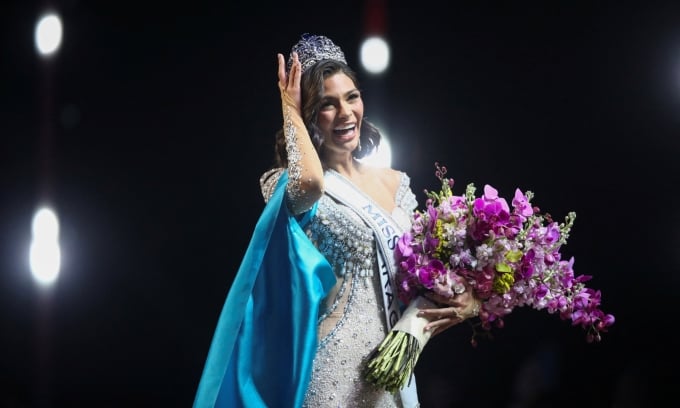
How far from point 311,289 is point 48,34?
5.05ft

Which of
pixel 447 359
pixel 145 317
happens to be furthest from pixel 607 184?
pixel 145 317

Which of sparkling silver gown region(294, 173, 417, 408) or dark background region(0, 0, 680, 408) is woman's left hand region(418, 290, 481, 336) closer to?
sparkling silver gown region(294, 173, 417, 408)

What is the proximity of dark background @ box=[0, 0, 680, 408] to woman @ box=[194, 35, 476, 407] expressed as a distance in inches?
37.1

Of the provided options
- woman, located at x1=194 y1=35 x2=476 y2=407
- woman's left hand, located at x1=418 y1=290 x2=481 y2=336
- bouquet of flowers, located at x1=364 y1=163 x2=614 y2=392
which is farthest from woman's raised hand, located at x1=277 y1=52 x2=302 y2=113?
woman's left hand, located at x1=418 y1=290 x2=481 y2=336

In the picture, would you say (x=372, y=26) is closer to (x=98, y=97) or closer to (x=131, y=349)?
(x=98, y=97)

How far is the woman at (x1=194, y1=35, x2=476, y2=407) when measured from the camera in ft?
6.23

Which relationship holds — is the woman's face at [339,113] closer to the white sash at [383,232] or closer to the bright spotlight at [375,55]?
the white sash at [383,232]

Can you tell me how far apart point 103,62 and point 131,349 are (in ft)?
3.23

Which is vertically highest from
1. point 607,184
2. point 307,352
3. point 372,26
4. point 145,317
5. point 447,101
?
point 372,26

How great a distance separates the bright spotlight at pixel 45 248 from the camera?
288 centimetres

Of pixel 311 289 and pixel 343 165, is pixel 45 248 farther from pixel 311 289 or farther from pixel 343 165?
pixel 311 289

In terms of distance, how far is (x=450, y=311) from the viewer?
1.93 m

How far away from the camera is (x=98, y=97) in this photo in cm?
292

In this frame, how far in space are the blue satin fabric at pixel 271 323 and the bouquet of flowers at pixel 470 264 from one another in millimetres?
171
